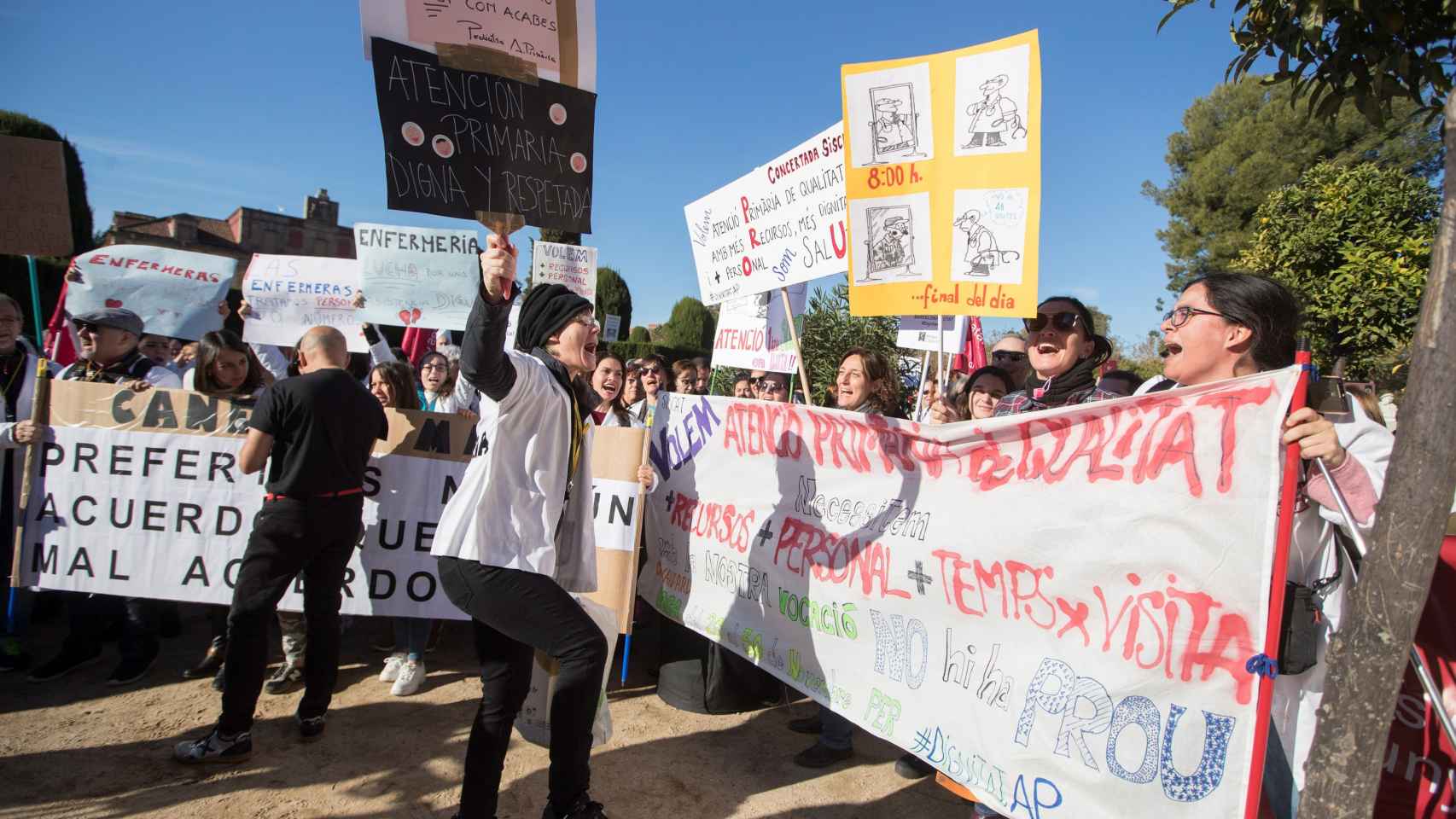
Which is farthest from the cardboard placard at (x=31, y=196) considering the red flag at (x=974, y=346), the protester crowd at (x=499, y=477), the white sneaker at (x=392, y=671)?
the red flag at (x=974, y=346)

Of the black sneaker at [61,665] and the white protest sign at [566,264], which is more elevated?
the white protest sign at [566,264]

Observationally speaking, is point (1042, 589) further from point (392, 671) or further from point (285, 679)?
point (285, 679)

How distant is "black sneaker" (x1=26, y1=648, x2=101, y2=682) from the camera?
13.5 ft

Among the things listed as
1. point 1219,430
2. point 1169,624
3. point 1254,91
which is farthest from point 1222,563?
point 1254,91

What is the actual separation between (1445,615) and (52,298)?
67.0 ft

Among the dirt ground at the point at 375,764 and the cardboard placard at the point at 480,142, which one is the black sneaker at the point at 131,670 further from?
the cardboard placard at the point at 480,142

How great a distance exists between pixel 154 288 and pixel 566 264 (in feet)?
12.2

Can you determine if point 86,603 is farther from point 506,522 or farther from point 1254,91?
point 1254,91

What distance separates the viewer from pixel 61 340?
6262mm

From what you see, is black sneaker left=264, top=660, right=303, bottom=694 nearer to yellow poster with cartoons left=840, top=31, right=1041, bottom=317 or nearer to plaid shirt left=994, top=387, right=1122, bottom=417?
yellow poster with cartoons left=840, top=31, right=1041, bottom=317

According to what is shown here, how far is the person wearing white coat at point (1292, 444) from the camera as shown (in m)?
1.84

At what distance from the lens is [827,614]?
3.21 metres

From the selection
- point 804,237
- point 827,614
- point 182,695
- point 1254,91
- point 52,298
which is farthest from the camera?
point 1254,91

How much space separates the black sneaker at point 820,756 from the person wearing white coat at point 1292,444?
1.93 m
